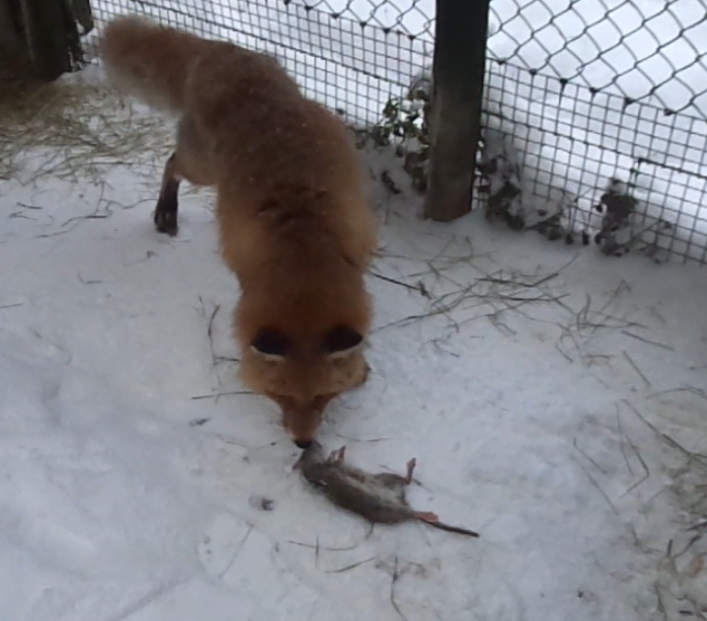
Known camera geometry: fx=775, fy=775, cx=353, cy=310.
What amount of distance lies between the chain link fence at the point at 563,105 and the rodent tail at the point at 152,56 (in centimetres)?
88

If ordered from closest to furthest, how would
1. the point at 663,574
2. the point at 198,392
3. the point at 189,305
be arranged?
the point at 663,574 < the point at 198,392 < the point at 189,305

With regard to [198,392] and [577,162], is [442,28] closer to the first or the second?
[577,162]

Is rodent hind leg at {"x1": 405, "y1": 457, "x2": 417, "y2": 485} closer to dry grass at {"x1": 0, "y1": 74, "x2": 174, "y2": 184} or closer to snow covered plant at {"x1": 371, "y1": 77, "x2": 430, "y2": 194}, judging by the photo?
snow covered plant at {"x1": 371, "y1": 77, "x2": 430, "y2": 194}

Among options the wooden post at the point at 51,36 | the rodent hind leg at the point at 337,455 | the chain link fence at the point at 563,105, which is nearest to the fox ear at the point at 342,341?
the rodent hind leg at the point at 337,455

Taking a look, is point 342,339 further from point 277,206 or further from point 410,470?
point 277,206

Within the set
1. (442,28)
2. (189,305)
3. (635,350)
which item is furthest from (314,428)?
(442,28)

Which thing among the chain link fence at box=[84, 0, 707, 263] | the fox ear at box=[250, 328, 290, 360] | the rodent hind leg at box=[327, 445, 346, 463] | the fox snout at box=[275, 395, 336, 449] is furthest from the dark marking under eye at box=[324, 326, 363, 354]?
the chain link fence at box=[84, 0, 707, 263]

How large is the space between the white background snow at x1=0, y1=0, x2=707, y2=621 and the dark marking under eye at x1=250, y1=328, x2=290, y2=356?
562 millimetres

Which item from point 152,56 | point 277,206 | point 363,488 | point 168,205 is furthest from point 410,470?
point 152,56

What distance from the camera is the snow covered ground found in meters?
2.62

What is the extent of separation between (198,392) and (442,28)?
2137mm

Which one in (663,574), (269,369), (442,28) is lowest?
(663,574)

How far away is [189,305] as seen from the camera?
3838 millimetres

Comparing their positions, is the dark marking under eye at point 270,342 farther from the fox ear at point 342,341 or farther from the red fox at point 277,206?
the fox ear at point 342,341
